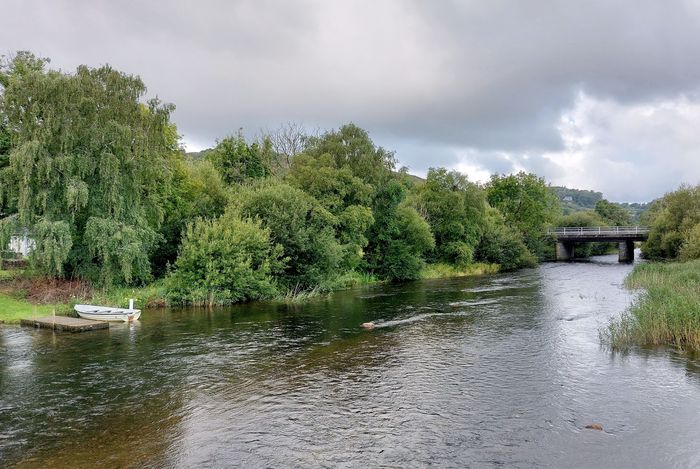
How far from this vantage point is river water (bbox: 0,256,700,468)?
1226cm

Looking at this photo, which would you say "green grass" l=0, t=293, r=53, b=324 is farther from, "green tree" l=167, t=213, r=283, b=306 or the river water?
"green tree" l=167, t=213, r=283, b=306

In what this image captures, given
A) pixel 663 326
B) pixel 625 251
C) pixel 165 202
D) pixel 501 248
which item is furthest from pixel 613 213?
pixel 165 202

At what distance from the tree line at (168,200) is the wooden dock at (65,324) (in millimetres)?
4158

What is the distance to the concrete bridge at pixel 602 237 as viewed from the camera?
83.8m

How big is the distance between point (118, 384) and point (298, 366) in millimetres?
6652

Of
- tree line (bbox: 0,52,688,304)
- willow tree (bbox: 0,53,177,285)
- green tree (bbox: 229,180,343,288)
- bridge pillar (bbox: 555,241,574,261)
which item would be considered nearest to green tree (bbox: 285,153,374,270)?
tree line (bbox: 0,52,688,304)

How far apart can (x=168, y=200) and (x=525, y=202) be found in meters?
64.8

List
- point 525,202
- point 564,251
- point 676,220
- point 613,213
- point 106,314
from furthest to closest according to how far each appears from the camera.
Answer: point 613,213
point 564,251
point 525,202
point 676,220
point 106,314

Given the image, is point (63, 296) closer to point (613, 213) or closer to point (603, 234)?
point (603, 234)

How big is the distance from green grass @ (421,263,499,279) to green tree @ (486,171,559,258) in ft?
61.3

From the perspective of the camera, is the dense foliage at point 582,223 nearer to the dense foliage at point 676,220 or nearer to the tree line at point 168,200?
the dense foliage at point 676,220

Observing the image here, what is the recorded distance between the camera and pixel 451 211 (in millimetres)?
67000

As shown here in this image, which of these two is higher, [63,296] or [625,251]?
[625,251]

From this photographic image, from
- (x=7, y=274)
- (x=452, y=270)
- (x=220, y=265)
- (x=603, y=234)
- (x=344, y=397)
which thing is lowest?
(x=344, y=397)
